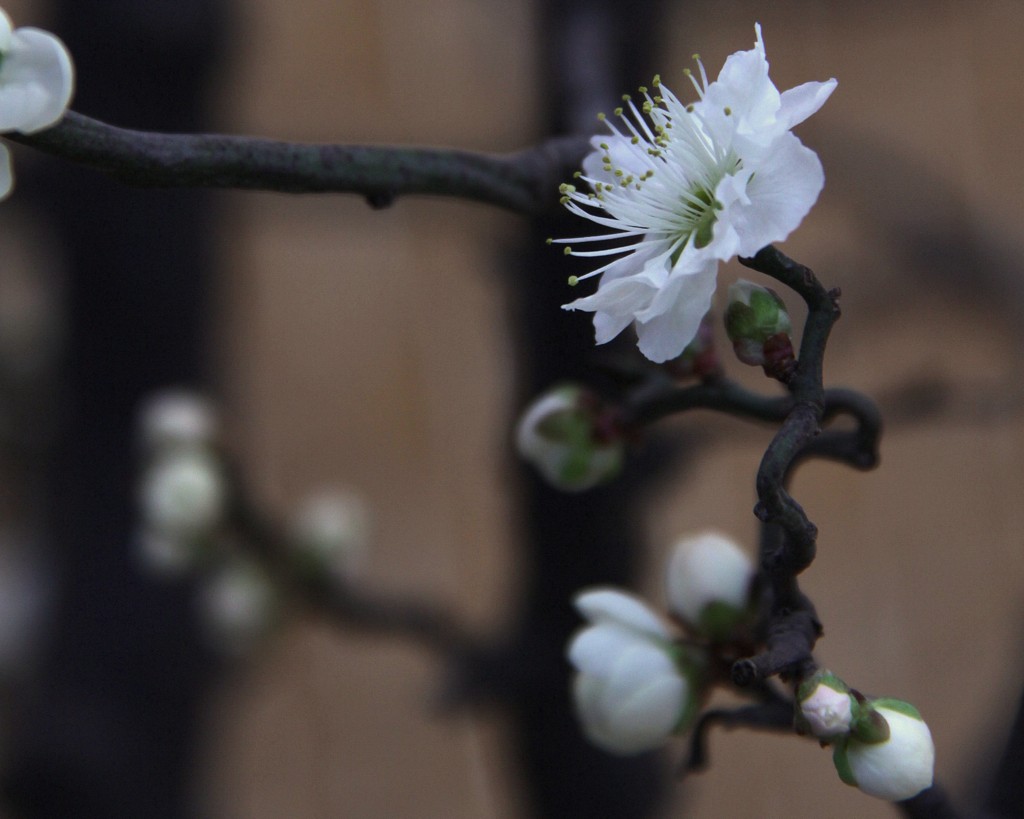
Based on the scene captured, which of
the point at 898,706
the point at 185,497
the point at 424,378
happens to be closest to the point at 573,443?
the point at 898,706

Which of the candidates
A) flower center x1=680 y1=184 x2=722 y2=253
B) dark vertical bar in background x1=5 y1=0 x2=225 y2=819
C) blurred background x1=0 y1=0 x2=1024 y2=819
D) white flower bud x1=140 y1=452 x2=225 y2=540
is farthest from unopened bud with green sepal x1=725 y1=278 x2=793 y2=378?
dark vertical bar in background x1=5 y1=0 x2=225 y2=819

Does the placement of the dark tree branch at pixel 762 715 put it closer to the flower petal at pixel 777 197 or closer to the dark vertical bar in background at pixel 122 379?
the flower petal at pixel 777 197

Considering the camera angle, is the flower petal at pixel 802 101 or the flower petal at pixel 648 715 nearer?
the flower petal at pixel 802 101

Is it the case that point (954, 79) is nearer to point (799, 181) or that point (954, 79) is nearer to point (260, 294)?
point (260, 294)

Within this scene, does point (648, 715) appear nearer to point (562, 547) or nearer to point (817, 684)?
point (817, 684)

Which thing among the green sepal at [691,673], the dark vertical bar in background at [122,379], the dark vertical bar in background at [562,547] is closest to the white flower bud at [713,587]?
the green sepal at [691,673]

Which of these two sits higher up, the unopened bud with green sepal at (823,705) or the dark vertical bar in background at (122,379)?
the dark vertical bar in background at (122,379)

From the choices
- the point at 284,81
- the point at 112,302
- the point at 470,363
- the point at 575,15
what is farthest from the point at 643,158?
the point at 284,81
